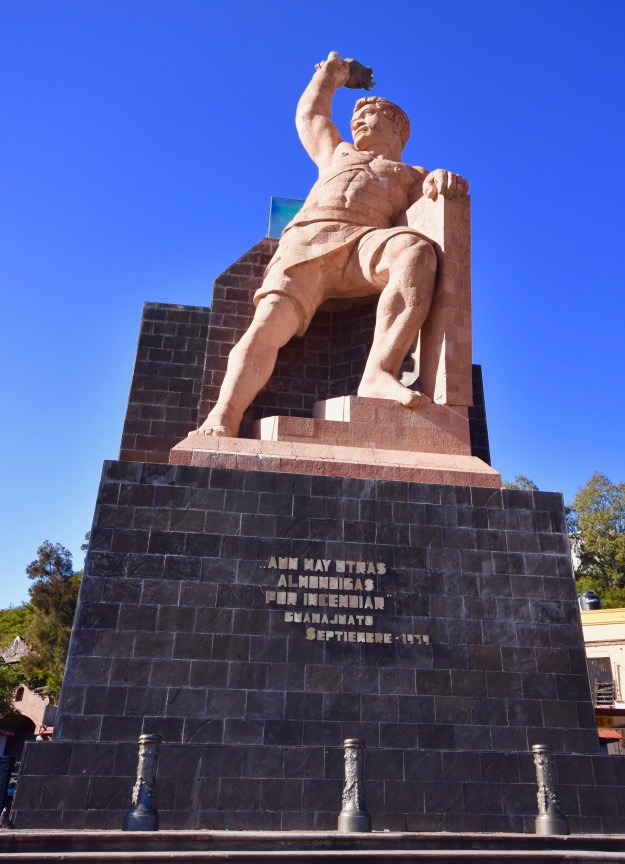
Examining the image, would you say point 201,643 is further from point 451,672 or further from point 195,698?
→ point 451,672

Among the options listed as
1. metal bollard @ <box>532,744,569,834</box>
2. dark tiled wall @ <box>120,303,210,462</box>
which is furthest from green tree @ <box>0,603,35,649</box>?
metal bollard @ <box>532,744,569,834</box>

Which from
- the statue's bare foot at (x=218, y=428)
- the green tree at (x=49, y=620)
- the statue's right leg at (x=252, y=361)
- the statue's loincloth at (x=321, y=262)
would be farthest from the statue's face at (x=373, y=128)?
the green tree at (x=49, y=620)

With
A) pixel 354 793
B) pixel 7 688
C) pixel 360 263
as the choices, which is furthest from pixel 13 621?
pixel 354 793

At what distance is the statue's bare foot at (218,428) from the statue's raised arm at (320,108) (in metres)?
5.16

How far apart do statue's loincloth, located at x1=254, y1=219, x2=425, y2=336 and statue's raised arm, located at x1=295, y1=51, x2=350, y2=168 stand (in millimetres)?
2217

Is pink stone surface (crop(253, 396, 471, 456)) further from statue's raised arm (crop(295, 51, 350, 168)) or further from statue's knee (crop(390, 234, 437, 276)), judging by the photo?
statue's raised arm (crop(295, 51, 350, 168))

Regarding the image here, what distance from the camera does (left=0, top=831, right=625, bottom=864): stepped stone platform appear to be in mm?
5137

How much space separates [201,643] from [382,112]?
8.54 m

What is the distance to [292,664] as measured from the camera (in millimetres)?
7500

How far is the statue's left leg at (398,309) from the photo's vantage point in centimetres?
963

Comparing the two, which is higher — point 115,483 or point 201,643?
point 115,483

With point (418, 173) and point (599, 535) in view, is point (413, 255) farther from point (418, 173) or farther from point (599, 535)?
point (599, 535)

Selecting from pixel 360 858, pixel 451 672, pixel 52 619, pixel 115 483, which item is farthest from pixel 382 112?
pixel 52 619

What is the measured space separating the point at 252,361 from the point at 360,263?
82.7 inches
